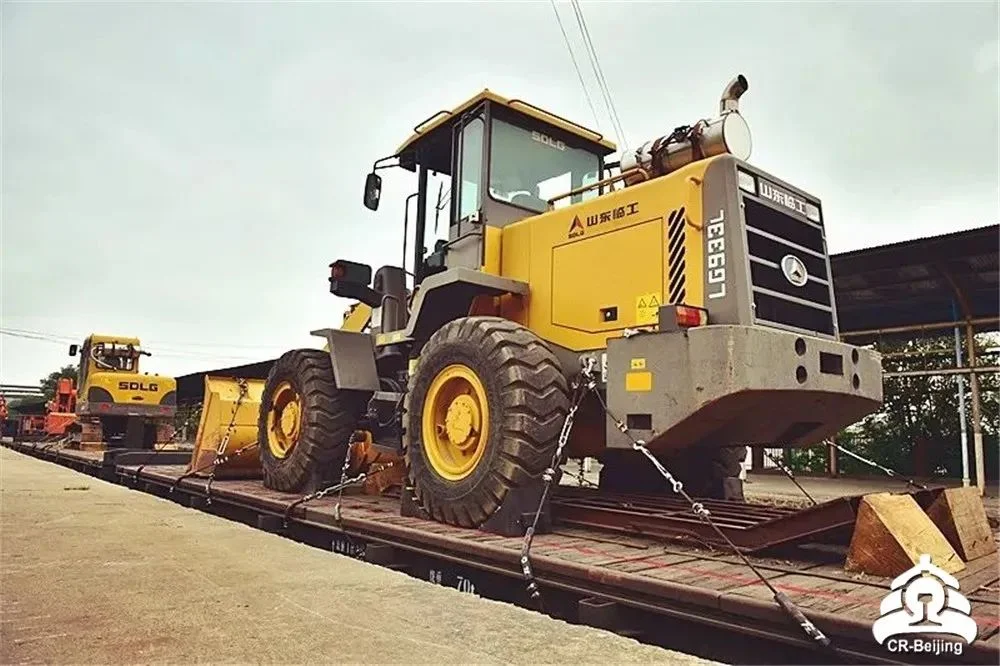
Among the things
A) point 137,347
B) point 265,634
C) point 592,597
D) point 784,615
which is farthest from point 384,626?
point 137,347

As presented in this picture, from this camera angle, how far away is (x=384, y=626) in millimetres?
3242

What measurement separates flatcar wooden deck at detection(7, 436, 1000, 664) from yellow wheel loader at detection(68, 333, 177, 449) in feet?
43.1

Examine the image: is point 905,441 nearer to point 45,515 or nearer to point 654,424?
point 654,424

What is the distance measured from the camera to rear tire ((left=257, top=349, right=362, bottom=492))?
6.77 m

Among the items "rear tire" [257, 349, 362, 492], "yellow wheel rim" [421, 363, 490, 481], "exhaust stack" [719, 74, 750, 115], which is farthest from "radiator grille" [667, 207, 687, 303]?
"rear tire" [257, 349, 362, 492]

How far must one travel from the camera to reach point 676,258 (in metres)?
4.73

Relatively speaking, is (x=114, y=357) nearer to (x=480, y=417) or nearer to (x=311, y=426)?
(x=311, y=426)

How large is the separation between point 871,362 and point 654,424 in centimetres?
165

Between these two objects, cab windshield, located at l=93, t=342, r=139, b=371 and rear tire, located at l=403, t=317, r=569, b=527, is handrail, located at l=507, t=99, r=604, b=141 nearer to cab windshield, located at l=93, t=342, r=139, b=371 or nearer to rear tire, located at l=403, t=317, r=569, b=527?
rear tire, located at l=403, t=317, r=569, b=527

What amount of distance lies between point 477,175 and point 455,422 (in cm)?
211

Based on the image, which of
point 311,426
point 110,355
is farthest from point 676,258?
point 110,355

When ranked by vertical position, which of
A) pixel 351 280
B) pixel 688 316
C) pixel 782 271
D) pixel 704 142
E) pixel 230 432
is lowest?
pixel 230 432

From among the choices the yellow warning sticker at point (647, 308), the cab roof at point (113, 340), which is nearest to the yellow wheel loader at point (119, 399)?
the cab roof at point (113, 340)

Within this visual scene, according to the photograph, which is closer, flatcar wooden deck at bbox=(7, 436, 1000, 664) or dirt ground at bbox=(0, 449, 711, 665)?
flatcar wooden deck at bbox=(7, 436, 1000, 664)
